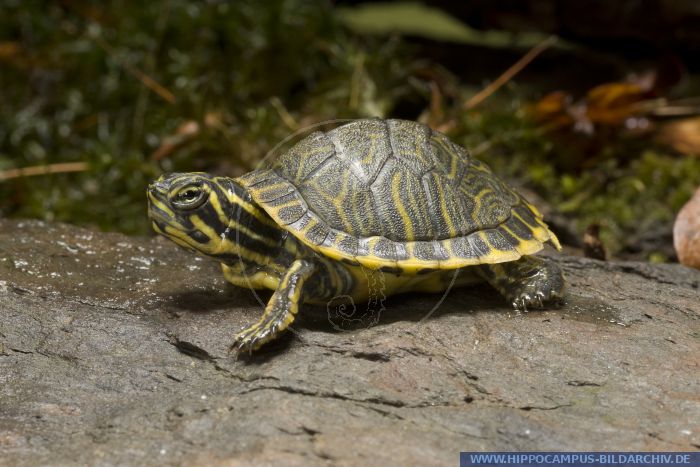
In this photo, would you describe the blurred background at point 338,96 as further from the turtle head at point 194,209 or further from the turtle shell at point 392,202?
the turtle head at point 194,209

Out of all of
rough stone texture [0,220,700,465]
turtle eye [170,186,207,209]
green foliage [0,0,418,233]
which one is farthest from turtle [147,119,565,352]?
green foliage [0,0,418,233]

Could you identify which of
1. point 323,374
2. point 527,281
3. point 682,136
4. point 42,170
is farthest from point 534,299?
point 42,170

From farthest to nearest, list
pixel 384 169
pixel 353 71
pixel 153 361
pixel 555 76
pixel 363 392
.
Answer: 1. pixel 555 76
2. pixel 353 71
3. pixel 384 169
4. pixel 153 361
5. pixel 363 392

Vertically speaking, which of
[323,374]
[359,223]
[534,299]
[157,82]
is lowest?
[323,374]

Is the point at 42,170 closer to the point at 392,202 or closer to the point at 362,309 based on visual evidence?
the point at 362,309

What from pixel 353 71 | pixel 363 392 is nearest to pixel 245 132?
pixel 353 71

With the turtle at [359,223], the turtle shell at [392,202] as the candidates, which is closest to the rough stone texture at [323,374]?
the turtle at [359,223]

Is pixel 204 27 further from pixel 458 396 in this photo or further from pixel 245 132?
pixel 458 396
